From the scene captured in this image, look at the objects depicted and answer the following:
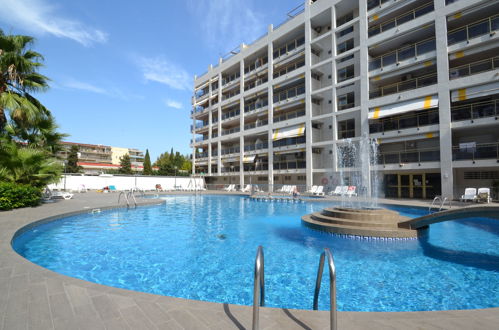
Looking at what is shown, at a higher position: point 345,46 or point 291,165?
point 345,46

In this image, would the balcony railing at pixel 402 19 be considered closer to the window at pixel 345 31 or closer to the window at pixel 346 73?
the window at pixel 345 31

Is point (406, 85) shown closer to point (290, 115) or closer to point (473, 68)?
point (473, 68)

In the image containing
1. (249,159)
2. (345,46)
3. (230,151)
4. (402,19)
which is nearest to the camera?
(402,19)

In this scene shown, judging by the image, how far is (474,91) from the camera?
17234 mm

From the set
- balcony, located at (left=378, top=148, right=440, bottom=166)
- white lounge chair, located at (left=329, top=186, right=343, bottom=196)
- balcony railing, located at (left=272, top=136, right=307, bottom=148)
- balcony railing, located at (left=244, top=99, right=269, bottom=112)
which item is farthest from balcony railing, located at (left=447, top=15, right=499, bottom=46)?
balcony railing, located at (left=244, top=99, right=269, bottom=112)

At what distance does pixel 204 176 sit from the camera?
4128 centimetres

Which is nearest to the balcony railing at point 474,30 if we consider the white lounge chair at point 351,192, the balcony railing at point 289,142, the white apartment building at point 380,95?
the white apartment building at point 380,95

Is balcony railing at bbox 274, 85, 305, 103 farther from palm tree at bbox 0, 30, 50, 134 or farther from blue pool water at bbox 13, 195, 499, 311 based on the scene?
palm tree at bbox 0, 30, 50, 134

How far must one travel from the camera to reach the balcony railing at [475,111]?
16.5 metres

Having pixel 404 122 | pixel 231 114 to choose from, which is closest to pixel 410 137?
pixel 404 122

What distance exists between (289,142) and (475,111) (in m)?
16.5

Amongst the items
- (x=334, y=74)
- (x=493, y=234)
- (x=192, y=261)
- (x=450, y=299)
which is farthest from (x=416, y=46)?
(x=192, y=261)

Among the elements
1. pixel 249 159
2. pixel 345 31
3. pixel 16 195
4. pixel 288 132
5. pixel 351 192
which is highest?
pixel 345 31

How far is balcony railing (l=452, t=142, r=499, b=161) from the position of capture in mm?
16172
